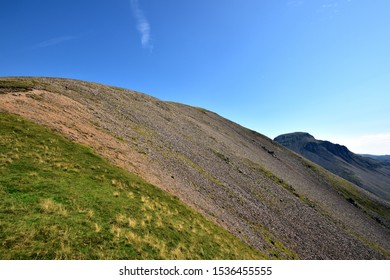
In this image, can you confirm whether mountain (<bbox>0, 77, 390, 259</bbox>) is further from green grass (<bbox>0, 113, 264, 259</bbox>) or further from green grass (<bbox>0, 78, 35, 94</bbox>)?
green grass (<bbox>0, 113, 264, 259</bbox>)

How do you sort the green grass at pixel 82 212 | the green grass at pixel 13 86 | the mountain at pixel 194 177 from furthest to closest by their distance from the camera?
the green grass at pixel 13 86, the mountain at pixel 194 177, the green grass at pixel 82 212

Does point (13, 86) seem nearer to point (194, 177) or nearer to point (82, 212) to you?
point (194, 177)

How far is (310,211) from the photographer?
5759 cm

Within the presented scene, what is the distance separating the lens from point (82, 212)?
17438 millimetres

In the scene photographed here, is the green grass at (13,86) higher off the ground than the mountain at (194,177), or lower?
higher

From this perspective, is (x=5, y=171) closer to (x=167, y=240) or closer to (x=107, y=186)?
(x=107, y=186)

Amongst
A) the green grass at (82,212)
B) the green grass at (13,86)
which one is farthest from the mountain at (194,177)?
the green grass at (82,212)

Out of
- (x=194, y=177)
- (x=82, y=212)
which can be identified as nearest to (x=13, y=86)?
(x=194, y=177)

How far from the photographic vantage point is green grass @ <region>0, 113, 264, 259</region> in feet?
45.4

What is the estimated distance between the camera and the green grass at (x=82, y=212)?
1383 centimetres

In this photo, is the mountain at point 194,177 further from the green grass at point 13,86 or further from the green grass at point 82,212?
the green grass at point 82,212

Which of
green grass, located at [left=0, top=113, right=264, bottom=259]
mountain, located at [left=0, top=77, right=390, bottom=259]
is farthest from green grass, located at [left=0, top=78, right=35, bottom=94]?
green grass, located at [left=0, top=113, right=264, bottom=259]

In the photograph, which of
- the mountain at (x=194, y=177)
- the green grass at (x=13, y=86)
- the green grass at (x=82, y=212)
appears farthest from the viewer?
the green grass at (x=13, y=86)
